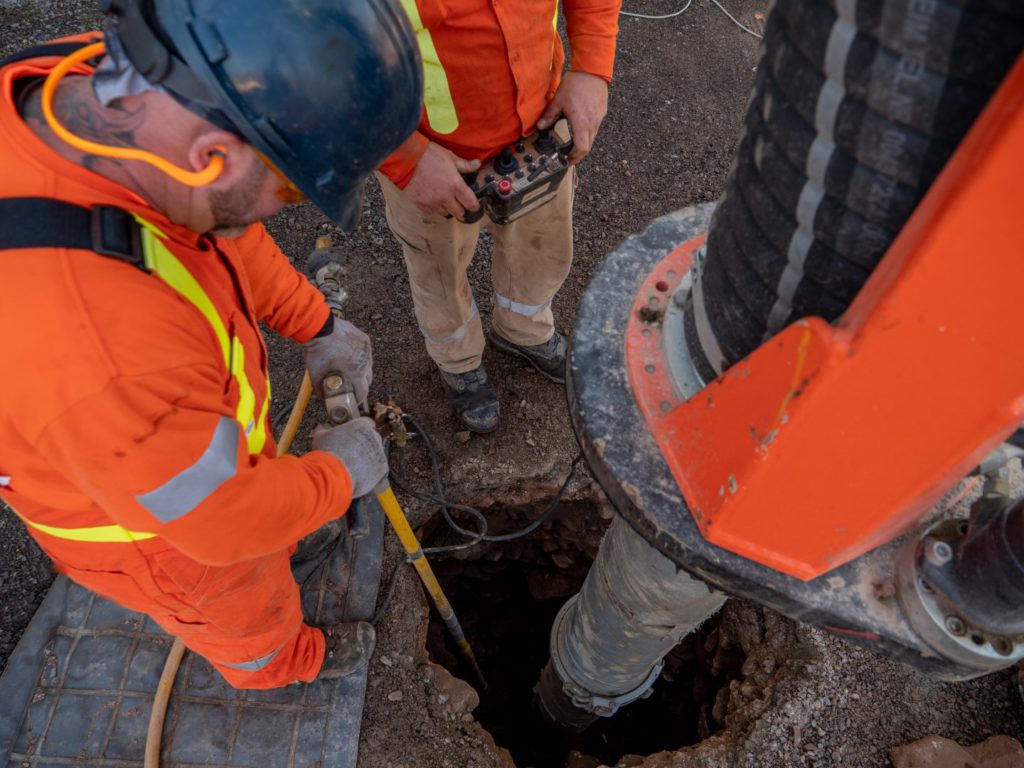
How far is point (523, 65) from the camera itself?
7.05ft

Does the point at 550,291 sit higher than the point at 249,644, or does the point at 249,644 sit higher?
the point at 550,291

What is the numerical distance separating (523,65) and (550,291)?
1101mm

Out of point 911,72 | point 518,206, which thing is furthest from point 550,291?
point 911,72

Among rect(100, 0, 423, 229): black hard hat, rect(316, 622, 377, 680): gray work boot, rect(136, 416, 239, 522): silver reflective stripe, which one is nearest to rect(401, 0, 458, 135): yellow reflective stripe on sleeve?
rect(100, 0, 423, 229): black hard hat

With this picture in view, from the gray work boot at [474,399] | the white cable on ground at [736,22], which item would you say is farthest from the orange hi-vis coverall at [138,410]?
the white cable on ground at [736,22]

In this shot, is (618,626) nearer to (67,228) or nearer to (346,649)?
(346,649)

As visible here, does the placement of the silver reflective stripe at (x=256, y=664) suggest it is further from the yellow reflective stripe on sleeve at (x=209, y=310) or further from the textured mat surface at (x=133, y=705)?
the yellow reflective stripe on sleeve at (x=209, y=310)

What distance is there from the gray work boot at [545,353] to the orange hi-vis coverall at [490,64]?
1.09m

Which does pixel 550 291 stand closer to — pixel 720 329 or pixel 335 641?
pixel 335 641

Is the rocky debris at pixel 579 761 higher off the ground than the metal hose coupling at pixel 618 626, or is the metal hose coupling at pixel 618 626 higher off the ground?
the metal hose coupling at pixel 618 626

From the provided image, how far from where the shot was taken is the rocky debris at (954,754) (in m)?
2.43

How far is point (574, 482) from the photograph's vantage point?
309 centimetres

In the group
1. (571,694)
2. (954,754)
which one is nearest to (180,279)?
(571,694)

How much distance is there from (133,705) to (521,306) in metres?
2.16
